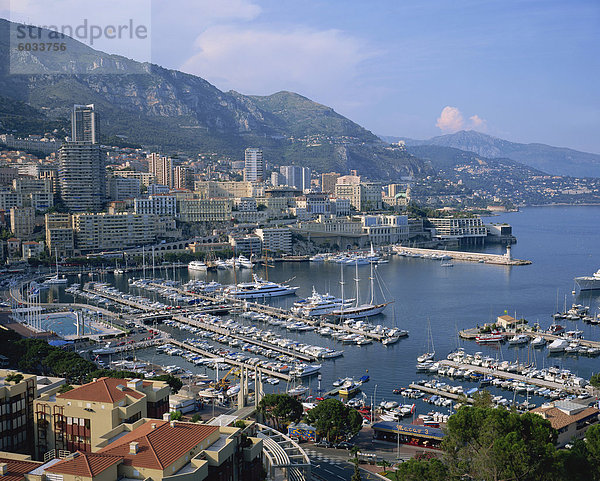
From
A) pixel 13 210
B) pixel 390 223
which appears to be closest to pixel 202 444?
pixel 13 210

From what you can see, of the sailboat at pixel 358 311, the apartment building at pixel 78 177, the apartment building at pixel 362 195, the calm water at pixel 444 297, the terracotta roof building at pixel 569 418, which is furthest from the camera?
the apartment building at pixel 362 195

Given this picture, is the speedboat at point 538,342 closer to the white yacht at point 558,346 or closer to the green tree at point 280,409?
the white yacht at point 558,346

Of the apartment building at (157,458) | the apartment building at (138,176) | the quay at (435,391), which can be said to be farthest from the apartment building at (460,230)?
the apartment building at (157,458)

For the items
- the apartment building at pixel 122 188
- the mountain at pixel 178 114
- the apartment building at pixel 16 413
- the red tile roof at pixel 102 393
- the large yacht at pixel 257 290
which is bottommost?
the large yacht at pixel 257 290

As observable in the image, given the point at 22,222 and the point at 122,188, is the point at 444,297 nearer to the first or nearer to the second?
the point at 22,222

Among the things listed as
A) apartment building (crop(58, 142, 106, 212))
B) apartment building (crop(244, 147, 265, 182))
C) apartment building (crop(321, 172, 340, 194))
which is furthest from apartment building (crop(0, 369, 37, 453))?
apartment building (crop(321, 172, 340, 194))

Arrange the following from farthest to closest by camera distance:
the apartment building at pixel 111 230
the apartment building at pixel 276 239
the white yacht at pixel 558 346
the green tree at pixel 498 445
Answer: the apartment building at pixel 276 239 < the apartment building at pixel 111 230 < the white yacht at pixel 558 346 < the green tree at pixel 498 445

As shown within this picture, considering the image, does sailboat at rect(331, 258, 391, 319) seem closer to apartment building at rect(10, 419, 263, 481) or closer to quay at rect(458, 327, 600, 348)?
quay at rect(458, 327, 600, 348)
